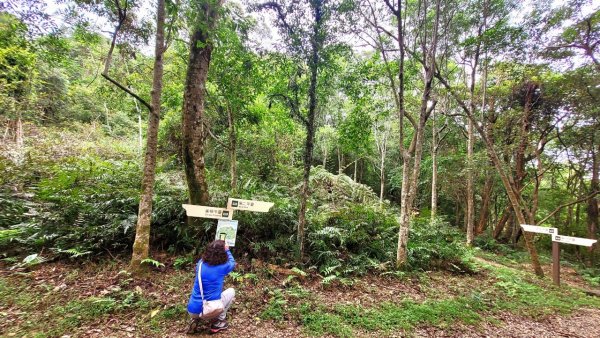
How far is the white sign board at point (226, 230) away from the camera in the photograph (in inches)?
171

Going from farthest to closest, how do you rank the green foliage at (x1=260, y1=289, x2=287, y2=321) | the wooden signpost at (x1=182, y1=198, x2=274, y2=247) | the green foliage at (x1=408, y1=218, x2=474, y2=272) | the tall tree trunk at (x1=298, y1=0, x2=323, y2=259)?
1. the green foliage at (x1=408, y1=218, x2=474, y2=272)
2. the tall tree trunk at (x1=298, y1=0, x2=323, y2=259)
3. the wooden signpost at (x1=182, y1=198, x2=274, y2=247)
4. the green foliage at (x1=260, y1=289, x2=287, y2=321)

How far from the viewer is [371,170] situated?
23891 millimetres

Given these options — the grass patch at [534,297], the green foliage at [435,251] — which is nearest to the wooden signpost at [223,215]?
the green foliage at [435,251]

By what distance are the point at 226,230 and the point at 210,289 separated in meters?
1.12

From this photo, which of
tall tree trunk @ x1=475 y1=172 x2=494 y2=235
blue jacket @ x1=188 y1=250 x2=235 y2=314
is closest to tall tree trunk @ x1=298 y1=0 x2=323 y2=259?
blue jacket @ x1=188 y1=250 x2=235 y2=314

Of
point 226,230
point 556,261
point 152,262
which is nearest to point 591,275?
point 556,261

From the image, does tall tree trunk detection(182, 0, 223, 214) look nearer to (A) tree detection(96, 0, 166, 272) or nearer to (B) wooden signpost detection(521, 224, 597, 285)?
(A) tree detection(96, 0, 166, 272)

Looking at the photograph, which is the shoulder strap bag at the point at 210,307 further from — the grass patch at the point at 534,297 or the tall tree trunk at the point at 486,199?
the tall tree trunk at the point at 486,199

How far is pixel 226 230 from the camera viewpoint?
14.4 ft

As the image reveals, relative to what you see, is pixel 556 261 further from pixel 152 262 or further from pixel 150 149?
pixel 150 149

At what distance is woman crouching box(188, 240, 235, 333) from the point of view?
337 centimetres

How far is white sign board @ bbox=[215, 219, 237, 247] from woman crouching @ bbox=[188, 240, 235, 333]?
0.76 metres

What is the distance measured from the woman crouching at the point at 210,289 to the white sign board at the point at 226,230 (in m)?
0.76

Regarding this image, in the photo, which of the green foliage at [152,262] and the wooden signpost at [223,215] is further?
the green foliage at [152,262]
